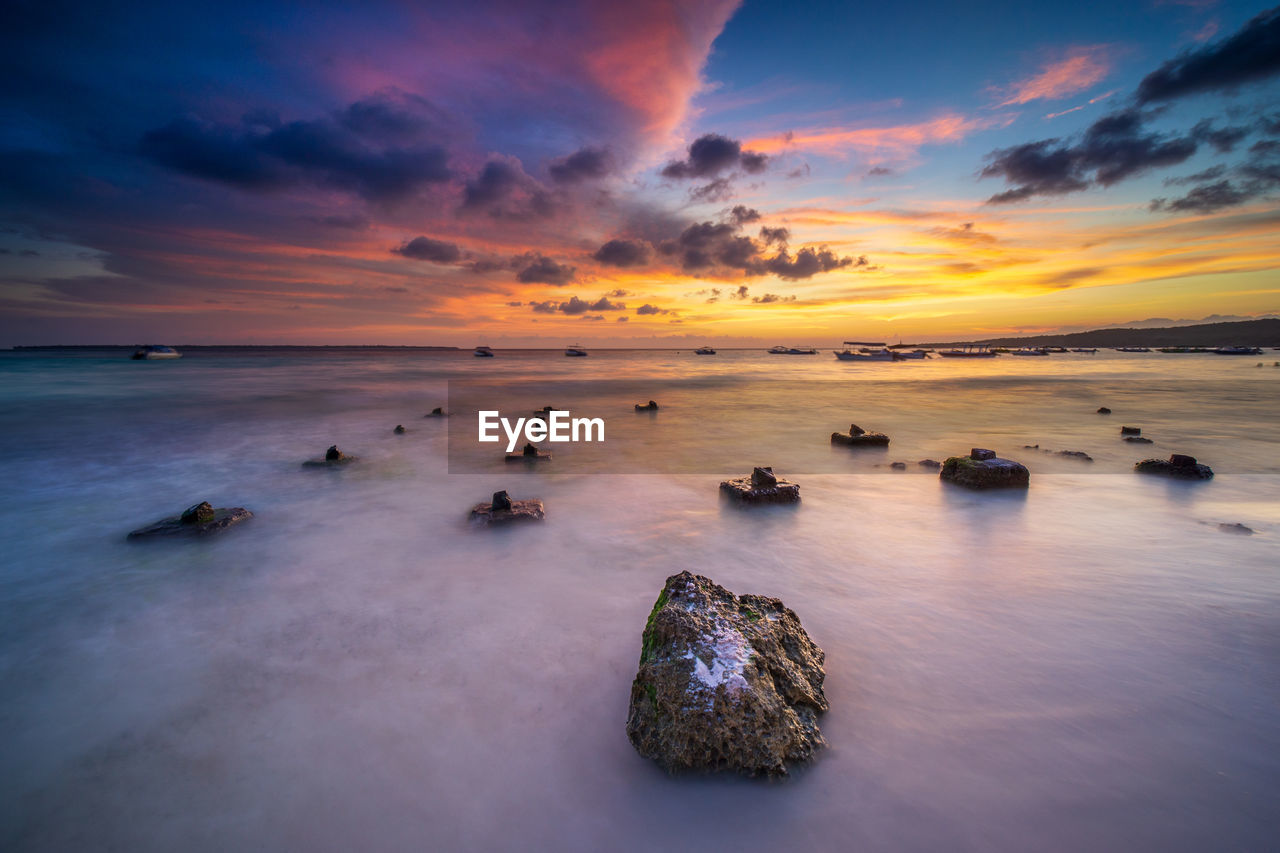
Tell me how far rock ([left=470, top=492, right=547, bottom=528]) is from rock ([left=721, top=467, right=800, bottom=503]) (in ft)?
9.03

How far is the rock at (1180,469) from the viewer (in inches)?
312

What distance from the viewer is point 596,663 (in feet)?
11.5

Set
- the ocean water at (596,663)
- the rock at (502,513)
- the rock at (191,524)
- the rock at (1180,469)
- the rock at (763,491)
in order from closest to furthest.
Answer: the ocean water at (596,663), the rock at (191,524), the rock at (502,513), the rock at (763,491), the rock at (1180,469)

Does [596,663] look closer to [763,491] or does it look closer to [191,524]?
[763,491]

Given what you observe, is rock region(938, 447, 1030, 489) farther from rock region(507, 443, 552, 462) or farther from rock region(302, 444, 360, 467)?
rock region(302, 444, 360, 467)

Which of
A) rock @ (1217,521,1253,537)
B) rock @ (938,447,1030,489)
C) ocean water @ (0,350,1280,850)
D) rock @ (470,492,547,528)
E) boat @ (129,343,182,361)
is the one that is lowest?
ocean water @ (0,350,1280,850)

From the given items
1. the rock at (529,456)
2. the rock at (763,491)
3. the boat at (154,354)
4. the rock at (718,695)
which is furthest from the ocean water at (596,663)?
the boat at (154,354)

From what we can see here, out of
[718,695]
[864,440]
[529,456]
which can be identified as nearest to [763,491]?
[718,695]

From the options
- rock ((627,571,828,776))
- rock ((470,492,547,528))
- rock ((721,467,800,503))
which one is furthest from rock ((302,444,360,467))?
rock ((627,571,828,776))

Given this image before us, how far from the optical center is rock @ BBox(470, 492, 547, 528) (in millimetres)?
6258

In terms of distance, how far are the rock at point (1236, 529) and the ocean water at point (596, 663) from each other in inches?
6.3

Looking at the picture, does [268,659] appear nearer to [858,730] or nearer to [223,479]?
[858,730]

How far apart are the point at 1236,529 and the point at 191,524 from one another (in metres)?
12.3

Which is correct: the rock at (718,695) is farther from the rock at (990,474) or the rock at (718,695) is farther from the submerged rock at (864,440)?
the submerged rock at (864,440)
